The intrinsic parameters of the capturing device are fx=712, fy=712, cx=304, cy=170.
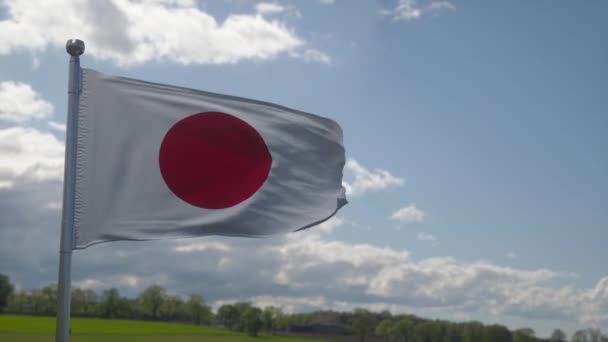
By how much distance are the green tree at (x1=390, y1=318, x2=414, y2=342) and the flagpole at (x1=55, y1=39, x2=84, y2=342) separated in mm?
184328

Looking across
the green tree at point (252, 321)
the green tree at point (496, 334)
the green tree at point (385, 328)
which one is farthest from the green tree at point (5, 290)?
the green tree at point (496, 334)

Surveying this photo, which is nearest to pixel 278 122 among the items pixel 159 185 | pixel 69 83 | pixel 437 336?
pixel 159 185

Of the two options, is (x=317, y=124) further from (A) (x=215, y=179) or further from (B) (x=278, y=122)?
(A) (x=215, y=179)

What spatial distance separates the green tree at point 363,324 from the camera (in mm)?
182750

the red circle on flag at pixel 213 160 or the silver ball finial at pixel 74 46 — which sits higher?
the silver ball finial at pixel 74 46

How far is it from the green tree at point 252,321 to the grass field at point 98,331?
1612 cm

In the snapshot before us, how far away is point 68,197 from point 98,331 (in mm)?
136561

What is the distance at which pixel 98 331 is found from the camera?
136 meters

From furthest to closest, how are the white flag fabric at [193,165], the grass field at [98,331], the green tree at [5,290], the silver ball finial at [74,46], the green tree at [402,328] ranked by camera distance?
the green tree at [402,328] → the green tree at [5,290] → the grass field at [98,331] → the white flag fabric at [193,165] → the silver ball finial at [74,46]

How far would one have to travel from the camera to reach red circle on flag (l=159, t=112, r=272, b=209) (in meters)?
8.97

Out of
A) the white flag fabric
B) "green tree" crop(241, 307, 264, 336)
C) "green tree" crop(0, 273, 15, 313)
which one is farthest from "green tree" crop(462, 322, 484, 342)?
the white flag fabric

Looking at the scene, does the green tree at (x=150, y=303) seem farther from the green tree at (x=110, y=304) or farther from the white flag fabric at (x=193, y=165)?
the white flag fabric at (x=193, y=165)

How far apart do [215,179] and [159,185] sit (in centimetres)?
83

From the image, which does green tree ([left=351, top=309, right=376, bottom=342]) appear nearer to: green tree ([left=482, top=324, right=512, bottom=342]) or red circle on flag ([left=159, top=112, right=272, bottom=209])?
green tree ([left=482, top=324, right=512, bottom=342])
